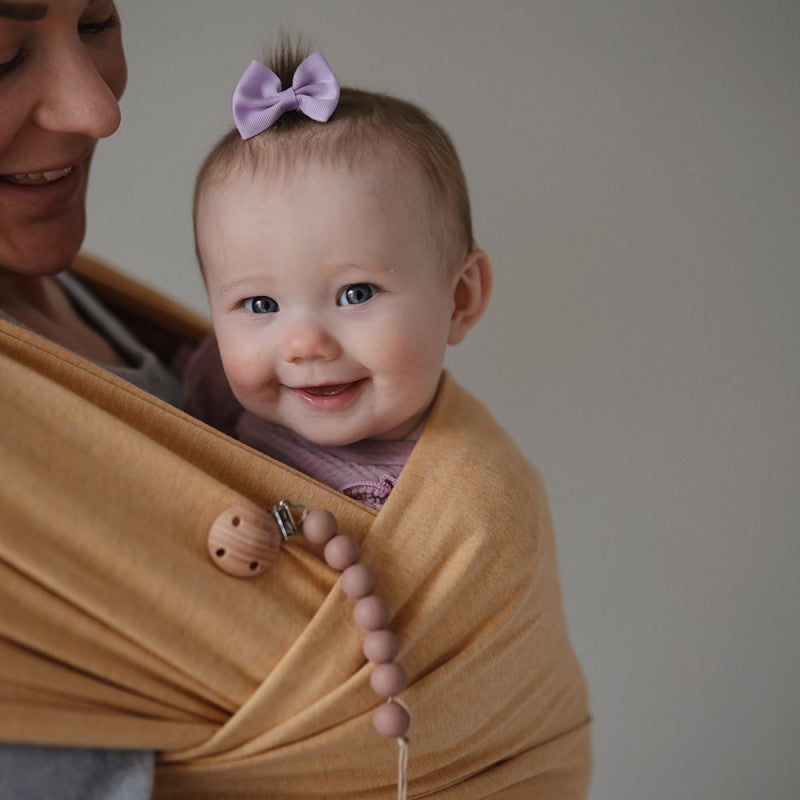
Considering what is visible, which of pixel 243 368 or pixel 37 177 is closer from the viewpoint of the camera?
pixel 243 368

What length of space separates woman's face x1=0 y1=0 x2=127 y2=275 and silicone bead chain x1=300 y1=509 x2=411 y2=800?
0.52 metres

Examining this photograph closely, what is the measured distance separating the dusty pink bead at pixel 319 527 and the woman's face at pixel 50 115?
503 millimetres

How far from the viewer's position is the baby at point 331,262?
1061 mm

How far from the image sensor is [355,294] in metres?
1.08

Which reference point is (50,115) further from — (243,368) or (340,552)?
(340,552)

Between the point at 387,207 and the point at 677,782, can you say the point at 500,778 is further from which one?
the point at 677,782

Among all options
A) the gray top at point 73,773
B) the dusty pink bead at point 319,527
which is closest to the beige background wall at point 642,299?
the dusty pink bead at point 319,527

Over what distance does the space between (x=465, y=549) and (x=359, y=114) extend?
0.48 meters

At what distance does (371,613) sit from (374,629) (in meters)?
0.02

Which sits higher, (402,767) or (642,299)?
(642,299)

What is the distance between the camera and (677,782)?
196cm

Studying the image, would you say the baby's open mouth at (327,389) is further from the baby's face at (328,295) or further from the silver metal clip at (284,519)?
the silver metal clip at (284,519)

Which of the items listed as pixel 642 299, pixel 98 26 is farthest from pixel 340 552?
pixel 642 299

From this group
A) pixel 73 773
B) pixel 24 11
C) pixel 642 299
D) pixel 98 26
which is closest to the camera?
pixel 73 773
